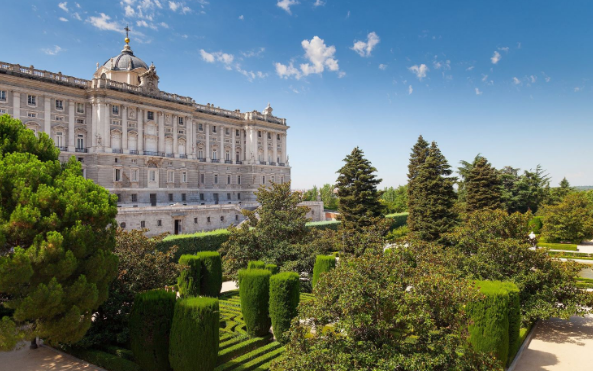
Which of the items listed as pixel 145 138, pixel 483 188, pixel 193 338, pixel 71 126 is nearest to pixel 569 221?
pixel 483 188

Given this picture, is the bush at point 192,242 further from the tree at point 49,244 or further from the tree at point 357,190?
the tree at point 49,244

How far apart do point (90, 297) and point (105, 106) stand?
35.4 m

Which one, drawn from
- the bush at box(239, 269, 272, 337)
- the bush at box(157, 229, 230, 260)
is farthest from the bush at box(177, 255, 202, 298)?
the bush at box(157, 229, 230, 260)

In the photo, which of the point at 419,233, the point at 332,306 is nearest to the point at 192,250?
the point at 419,233

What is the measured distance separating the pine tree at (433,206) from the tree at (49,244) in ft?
73.2

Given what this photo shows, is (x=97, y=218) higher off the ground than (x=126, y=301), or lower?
higher

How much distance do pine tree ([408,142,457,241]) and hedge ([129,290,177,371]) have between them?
68.2ft

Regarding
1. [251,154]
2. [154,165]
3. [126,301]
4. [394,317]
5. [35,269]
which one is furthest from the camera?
[251,154]

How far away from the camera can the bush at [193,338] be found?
31.7 feet

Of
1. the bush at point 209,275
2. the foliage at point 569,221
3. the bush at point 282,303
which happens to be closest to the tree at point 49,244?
the bush at point 282,303

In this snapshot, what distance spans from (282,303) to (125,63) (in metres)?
43.4

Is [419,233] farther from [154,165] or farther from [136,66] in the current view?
[136,66]

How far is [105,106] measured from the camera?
3972 centimetres

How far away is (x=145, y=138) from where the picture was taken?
43.7m
